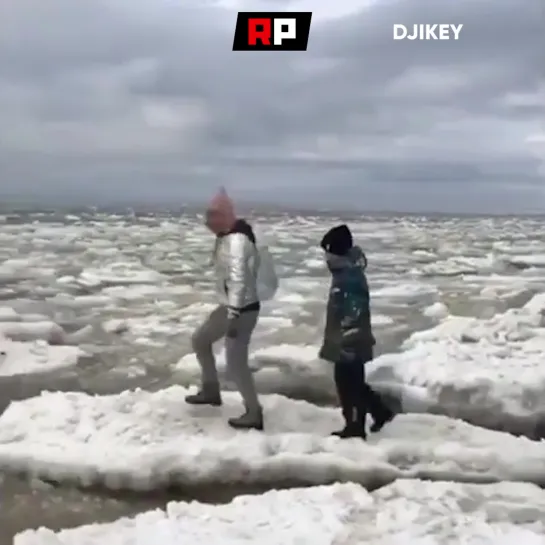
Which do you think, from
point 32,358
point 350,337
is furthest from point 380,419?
point 32,358

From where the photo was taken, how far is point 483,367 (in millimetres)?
1159

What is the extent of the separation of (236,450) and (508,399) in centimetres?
45

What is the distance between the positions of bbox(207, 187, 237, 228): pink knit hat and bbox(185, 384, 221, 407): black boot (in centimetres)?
26

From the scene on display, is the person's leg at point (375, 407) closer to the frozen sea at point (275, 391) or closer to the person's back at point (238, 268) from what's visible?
the frozen sea at point (275, 391)

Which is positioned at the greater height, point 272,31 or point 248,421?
point 272,31

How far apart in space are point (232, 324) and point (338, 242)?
22cm

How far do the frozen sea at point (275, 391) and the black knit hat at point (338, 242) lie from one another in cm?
2

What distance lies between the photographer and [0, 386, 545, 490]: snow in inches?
41.8

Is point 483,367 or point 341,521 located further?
point 483,367

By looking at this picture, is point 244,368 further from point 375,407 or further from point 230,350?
point 375,407

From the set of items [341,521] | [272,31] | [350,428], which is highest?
[272,31]

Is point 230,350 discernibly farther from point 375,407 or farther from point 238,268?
point 375,407

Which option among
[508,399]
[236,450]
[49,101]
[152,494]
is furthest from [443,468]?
[49,101]

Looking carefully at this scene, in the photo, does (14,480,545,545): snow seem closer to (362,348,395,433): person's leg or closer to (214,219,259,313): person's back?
(362,348,395,433): person's leg
